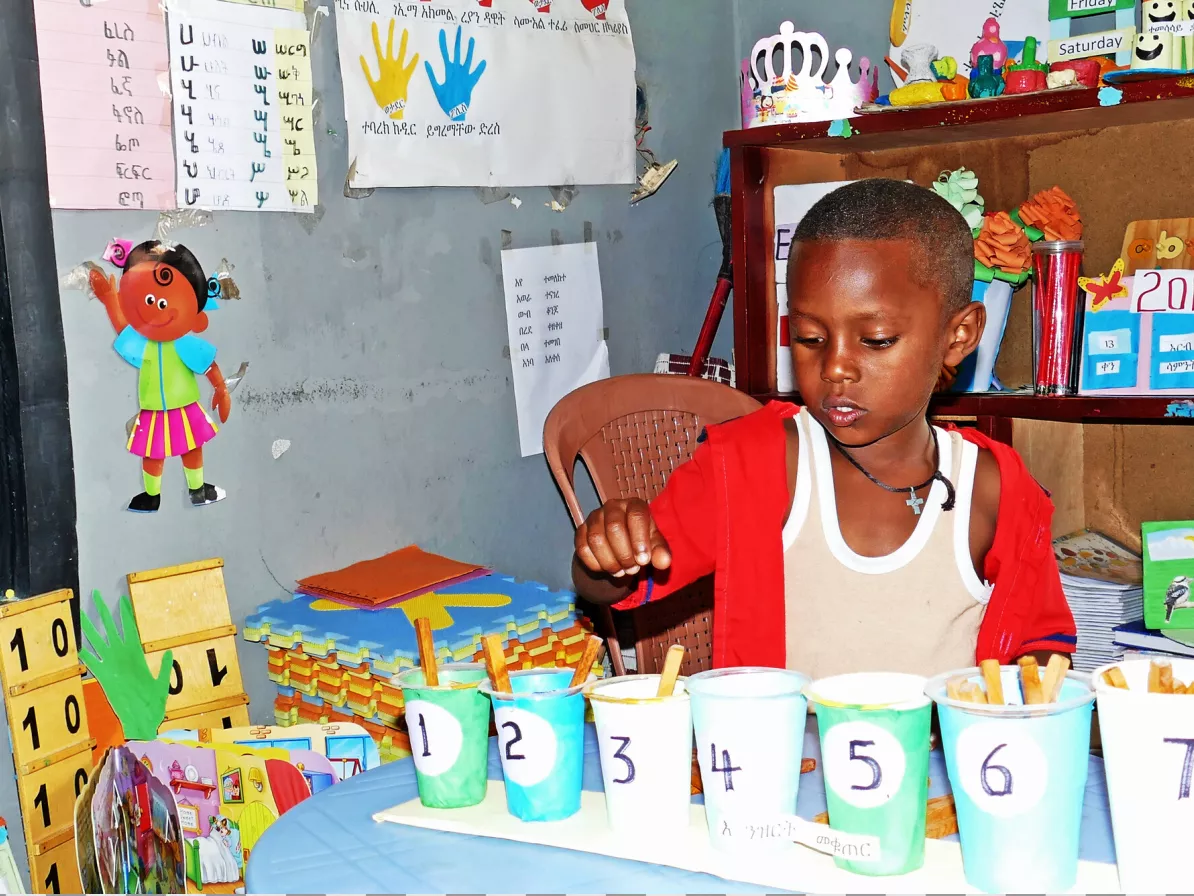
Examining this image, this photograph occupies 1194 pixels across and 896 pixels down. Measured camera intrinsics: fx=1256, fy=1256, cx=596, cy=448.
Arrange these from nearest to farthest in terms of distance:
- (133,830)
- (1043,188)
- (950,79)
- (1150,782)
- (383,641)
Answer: (1150,782)
(133,830)
(383,641)
(950,79)
(1043,188)

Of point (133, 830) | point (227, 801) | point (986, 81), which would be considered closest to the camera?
point (133, 830)

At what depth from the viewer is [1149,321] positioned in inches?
83.7

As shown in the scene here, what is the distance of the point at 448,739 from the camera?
103cm

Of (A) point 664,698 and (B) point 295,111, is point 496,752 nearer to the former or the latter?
(A) point 664,698

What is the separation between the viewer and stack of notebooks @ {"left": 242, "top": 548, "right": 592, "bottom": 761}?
1.84 meters

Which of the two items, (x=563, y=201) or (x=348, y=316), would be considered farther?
(x=563, y=201)

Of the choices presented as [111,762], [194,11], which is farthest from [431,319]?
[111,762]

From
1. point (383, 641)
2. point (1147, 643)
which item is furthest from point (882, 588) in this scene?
point (1147, 643)

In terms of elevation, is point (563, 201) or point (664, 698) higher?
point (563, 201)

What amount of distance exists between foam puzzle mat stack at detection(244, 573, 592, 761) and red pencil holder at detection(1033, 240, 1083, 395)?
0.94 meters

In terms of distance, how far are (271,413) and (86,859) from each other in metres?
0.73

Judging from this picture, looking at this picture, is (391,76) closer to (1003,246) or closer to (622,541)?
(1003,246)

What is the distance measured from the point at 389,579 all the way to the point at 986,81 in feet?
4.44

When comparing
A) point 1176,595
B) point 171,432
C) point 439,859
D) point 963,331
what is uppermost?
point 963,331
